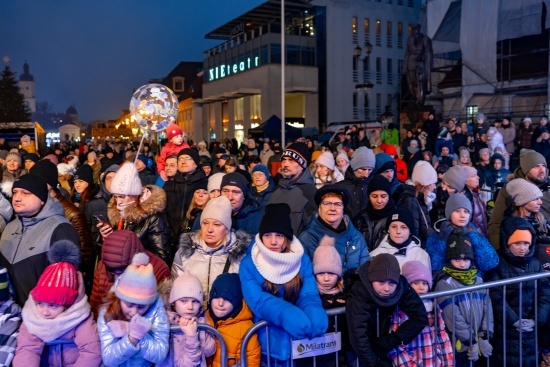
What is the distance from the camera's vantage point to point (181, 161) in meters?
7.10

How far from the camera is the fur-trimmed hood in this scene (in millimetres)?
5086

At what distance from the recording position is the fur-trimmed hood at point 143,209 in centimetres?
509

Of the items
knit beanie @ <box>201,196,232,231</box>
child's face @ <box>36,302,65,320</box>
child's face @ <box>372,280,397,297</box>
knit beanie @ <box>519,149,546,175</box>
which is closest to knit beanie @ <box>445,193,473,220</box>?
knit beanie @ <box>519,149,546,175</box>

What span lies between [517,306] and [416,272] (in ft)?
3.87

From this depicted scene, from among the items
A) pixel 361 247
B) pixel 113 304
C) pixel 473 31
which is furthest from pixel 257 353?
pixel 473 31

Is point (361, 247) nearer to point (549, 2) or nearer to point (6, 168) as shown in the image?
point (6, 168)

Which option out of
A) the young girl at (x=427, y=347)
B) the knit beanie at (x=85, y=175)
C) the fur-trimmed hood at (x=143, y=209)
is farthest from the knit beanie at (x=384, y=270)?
the knit beanie at (x=85, y=175)

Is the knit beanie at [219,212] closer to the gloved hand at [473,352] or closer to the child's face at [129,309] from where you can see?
the child's face at [129,309]

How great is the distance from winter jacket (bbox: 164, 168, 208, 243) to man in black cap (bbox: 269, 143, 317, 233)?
1.00 m

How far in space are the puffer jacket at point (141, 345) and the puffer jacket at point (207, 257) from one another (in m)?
0.72

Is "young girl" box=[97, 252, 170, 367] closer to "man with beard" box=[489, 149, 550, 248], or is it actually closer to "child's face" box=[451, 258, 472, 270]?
"child's face" box=[451, 258, 472, 270]

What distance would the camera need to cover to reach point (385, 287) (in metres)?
3.89

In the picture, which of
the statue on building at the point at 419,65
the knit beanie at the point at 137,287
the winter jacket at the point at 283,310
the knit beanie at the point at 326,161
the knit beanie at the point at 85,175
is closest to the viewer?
the knit beanie at the point at 137,287

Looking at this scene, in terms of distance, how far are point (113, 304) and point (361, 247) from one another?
88.9 inches
